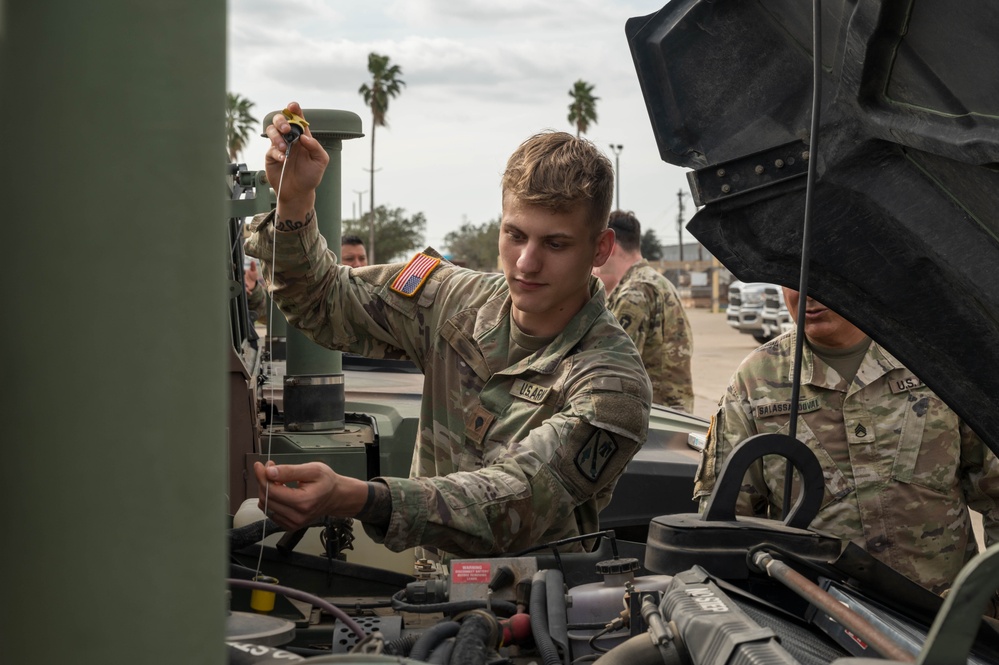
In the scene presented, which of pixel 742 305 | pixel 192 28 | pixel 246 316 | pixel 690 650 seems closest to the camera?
pixel 192 28

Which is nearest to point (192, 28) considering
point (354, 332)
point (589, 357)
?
point (589, 357)

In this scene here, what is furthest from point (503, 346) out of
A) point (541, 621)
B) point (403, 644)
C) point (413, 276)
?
point (403, 644)

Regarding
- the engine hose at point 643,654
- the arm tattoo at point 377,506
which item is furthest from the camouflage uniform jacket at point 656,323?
the engine hose at point 643,654

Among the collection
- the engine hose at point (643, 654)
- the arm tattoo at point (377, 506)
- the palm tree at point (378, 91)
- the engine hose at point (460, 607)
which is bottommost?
the engine hose at point (460, 607)

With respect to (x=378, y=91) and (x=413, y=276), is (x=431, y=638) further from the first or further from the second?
(x=378, y=91)

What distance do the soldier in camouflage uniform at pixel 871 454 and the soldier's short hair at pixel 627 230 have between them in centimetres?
347

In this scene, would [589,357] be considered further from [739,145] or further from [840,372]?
[840,372]

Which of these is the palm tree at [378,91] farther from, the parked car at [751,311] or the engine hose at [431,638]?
the engine hose at [431,638]

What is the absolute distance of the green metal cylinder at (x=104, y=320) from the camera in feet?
2.05

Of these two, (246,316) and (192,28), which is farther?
(246,316)

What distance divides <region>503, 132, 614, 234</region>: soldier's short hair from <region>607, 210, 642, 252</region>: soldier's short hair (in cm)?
415

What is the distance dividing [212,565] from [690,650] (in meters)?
0.71

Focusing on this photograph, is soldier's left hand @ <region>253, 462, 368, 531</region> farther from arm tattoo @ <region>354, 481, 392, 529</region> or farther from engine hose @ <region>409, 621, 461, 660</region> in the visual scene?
engine hose @ <region>409, 621, 461, 660</region>

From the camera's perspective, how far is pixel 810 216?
61.6 inches
